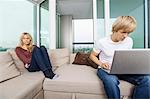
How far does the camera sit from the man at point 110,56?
5.81ft

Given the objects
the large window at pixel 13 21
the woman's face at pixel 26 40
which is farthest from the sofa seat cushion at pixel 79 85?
the large window at pixel 13 21

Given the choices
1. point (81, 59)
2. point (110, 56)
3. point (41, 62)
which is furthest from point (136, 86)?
point (81, 59)

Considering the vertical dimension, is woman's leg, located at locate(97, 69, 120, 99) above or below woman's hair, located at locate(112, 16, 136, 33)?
below

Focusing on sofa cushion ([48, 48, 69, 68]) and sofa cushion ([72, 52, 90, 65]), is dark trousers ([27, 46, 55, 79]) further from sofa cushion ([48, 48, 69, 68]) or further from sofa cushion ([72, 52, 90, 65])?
sofa cushion ([72, 52, 90, 65])

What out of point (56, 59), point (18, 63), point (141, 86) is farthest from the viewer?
point (56, 59)

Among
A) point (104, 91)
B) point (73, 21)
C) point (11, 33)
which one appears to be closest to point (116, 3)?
point (73, 21)

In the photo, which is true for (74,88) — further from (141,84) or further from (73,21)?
(73,21)

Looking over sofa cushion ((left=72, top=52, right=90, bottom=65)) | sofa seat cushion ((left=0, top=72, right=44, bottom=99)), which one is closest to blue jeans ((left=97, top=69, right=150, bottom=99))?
sofa seat cushion ((left=0, top=72, right=44, bottom=99))

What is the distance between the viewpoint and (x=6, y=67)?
2.34 m

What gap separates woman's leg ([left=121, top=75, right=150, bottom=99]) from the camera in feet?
5.67

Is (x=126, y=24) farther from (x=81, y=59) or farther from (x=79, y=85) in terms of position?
(x=81, y=59)

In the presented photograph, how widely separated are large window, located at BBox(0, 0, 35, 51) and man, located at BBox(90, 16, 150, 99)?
1928 mm

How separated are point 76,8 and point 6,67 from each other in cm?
299

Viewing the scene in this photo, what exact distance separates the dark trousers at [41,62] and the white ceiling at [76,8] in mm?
2336
